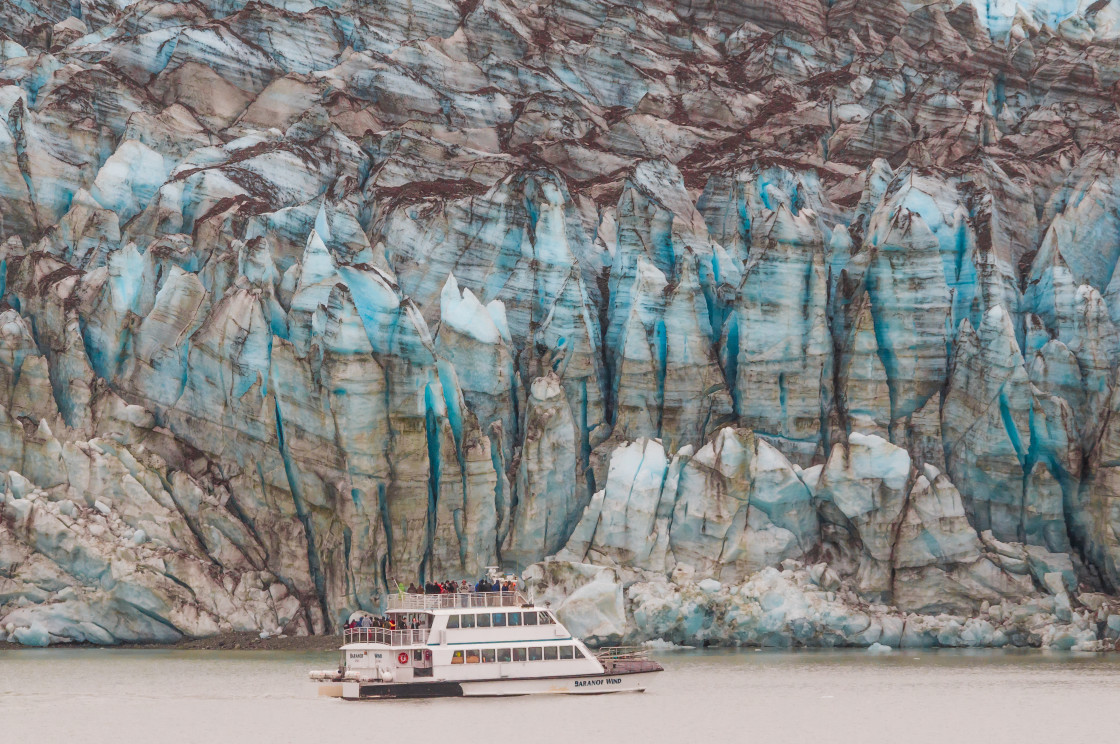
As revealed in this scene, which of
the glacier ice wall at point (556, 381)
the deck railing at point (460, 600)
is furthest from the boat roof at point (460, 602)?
the glacier ice wall at point (556, 381)

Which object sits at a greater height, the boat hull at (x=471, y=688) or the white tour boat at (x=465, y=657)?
the white tour boat at (x=465, y=657)

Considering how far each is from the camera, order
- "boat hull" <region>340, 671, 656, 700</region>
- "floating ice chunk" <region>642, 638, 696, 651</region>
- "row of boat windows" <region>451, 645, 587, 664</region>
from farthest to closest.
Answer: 1. "floating ice chunk" <region>642, 638, 696, 651</region>
2. "row of boat windows" <region>451, 645, 587, 664</region>
3. "boat hull" <region>340, 671, 656, 700</region>

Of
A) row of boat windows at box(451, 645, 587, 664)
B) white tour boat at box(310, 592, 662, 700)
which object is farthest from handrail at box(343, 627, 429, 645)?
row of boat windows at box(451, 645, 587, 664)

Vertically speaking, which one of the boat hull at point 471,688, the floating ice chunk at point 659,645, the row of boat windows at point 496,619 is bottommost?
the floating ice chunk at point 659,645

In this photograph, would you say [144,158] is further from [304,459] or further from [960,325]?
[960,325]

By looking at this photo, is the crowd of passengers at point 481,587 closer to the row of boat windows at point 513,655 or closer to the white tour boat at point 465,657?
the white tour boat at point 465,657

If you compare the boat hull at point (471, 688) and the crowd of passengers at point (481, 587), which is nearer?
the boat hull at point (471, 688)

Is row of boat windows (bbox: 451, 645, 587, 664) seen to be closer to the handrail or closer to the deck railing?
the handrail
